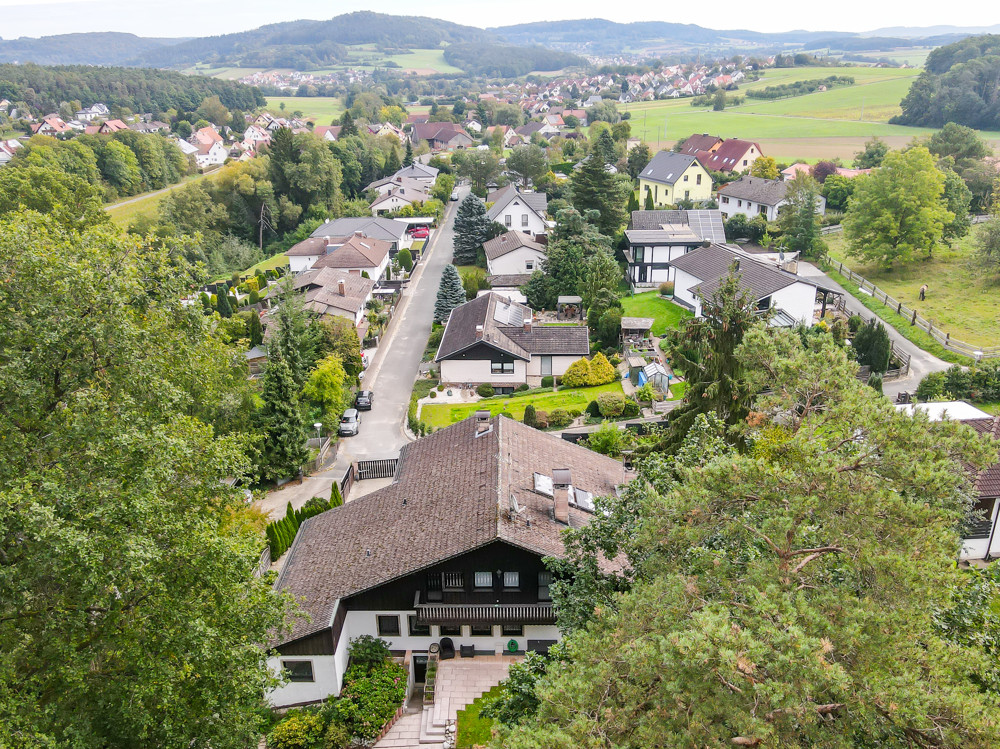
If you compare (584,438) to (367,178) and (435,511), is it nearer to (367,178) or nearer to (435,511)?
(435,511)

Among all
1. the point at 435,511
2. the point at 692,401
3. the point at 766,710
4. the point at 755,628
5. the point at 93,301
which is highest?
the point at 93,301

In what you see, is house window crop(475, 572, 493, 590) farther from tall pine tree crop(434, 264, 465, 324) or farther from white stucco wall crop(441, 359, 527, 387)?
tall pine tree crop(434, 264, 465, 324)

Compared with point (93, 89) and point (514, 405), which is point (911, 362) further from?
point (93, 89)

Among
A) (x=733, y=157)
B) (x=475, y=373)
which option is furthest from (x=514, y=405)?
(x=733, y=157)

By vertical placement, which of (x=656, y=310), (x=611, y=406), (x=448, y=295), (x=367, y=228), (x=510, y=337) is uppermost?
(x=367, y=228)

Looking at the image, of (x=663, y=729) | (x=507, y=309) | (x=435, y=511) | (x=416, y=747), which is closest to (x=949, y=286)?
(x=507, y=309)

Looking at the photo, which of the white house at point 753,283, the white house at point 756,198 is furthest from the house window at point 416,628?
the white house at point 756,198
